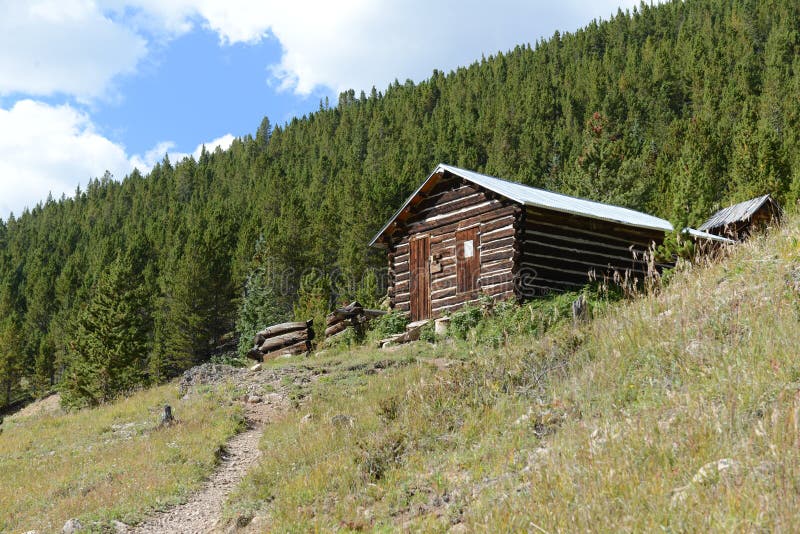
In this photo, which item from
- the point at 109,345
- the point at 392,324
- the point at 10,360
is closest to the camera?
the point at 392,324

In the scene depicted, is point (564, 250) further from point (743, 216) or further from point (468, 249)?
point (743, 216)

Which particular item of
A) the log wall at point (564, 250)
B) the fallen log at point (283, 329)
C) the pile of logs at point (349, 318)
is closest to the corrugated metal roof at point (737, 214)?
the log wall at point (564, 250)

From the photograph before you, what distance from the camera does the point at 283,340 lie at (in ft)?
81.3

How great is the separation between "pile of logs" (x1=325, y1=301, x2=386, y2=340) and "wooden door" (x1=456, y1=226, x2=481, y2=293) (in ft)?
14.5

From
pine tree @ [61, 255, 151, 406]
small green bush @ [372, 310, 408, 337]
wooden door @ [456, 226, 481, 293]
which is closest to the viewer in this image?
wooden door @ [456, 226, 481, 293]

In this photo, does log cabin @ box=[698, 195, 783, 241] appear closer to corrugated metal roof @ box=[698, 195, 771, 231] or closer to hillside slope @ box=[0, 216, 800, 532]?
corrugated metal roof @ box=[698, 195, 771, 231]

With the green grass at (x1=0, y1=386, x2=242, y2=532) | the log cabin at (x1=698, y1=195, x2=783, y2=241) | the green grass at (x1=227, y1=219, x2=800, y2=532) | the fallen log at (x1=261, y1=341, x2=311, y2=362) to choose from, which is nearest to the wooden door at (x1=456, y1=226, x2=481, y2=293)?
the fallen log at (x1=261, y1=341, x2=311, y2=362)

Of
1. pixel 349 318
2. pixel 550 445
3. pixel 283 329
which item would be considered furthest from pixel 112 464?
pixel 283 329

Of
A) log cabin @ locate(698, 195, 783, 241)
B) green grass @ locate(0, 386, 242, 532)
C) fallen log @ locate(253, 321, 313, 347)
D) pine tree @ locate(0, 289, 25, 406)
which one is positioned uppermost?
log cabin @ locate(698, 195, 783, 241)

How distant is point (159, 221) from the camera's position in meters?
93.4

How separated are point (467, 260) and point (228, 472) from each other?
42.5ft

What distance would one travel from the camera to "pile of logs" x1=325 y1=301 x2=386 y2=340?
24219mm

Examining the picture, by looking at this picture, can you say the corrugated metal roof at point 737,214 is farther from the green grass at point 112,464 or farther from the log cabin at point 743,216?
the green grass at point 112,464

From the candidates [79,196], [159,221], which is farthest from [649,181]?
[79,196]
